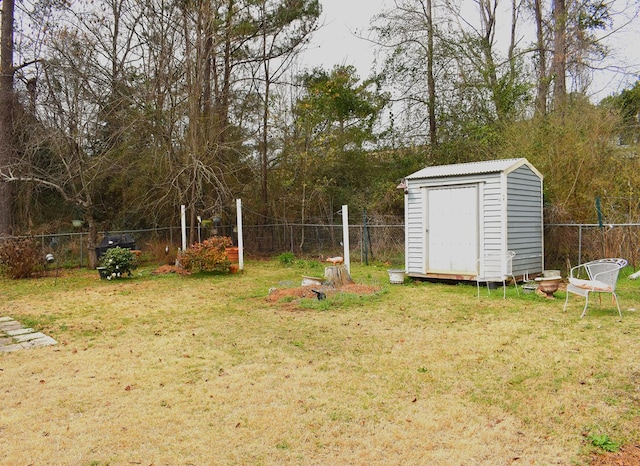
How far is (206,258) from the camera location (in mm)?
11078

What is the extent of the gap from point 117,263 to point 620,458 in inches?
404

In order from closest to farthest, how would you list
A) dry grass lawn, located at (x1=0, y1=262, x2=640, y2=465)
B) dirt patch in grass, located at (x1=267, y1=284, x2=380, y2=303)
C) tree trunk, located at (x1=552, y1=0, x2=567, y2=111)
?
dry grass lawn, located at (x1=0, y1=262, x2=640, y2=465) < dirt patch in grass, located at (x1=267, y1=284, x2=380, y2=303) < tree trunk, located at (x1=552, y1=0, x2=567, y2=111)

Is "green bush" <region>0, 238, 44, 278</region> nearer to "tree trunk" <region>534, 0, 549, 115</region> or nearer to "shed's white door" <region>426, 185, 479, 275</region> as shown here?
"shed's white door" <region>426, 185, 479, 275</region>

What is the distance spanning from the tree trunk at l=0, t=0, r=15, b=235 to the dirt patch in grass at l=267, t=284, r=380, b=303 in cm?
1010

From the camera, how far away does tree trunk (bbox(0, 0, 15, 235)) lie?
1342 cm

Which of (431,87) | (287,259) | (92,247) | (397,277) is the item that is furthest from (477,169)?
(92,247)

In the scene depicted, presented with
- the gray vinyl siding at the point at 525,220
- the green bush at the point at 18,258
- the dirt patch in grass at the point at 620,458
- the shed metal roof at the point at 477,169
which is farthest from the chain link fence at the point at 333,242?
the dirt patch in grass at the point at 620,458

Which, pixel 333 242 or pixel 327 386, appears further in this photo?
pixel 333 242

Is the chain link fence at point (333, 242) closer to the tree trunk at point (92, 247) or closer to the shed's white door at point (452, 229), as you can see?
the tree trunk at point (92, 247)

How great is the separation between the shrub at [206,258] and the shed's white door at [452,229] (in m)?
5.01

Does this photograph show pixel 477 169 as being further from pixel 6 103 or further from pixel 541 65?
pixel 6 103

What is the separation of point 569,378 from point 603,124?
8.18 meters

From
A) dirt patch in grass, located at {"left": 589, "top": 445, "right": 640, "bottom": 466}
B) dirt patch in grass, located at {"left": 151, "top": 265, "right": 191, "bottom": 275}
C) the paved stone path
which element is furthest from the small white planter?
dirt patch in grass, located at {"left": 589, "top": 445, "right": 640, "bottom": 466}

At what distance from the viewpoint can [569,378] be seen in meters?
3.81
